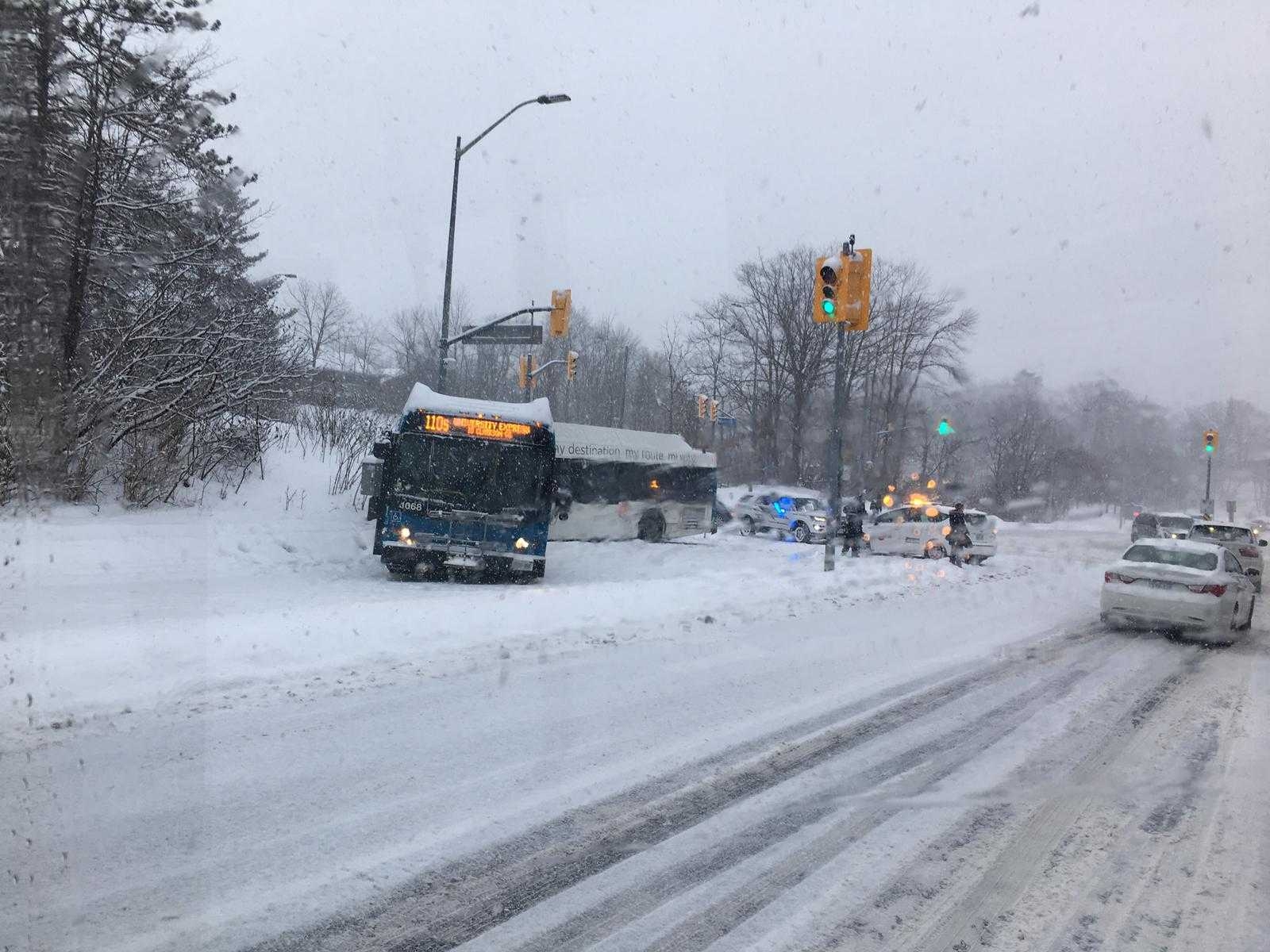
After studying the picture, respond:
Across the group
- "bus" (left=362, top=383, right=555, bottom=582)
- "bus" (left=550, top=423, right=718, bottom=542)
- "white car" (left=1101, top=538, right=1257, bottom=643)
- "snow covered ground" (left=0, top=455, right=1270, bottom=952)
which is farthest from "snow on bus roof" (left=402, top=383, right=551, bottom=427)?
"white car" (left=1101, top=538, right=1257, bottom=643)

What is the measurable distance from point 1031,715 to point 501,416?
11.2 metres

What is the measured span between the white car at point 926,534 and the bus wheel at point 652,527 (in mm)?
6153

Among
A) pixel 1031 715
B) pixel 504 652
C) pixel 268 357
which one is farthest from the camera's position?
pixel 268 357

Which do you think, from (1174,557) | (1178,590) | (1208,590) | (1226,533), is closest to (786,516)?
(1226,533)

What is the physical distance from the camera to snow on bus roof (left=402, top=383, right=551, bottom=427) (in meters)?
16.5

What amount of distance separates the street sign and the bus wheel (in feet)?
25.2

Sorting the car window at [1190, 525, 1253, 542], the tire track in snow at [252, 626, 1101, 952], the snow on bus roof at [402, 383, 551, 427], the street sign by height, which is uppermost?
the street sign

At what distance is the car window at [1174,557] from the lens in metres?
13.0

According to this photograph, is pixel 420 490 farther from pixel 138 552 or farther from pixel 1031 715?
pixel 1031 715

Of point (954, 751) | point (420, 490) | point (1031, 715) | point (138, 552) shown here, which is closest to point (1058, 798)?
point (954, 751)

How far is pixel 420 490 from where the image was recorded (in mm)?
16203

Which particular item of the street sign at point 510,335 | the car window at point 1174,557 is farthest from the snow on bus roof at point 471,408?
the car window at point 1174,557

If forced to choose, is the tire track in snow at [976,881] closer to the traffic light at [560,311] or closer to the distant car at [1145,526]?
the traffic light at [560,311]

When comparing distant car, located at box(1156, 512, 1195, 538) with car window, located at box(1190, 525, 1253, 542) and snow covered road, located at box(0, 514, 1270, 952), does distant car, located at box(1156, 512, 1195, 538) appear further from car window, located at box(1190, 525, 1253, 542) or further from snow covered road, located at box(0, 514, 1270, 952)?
snow covered road, located at box(0, 514, 1270, 952)
